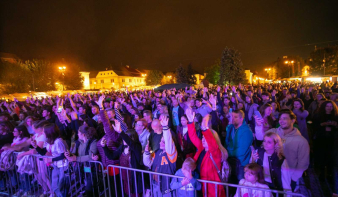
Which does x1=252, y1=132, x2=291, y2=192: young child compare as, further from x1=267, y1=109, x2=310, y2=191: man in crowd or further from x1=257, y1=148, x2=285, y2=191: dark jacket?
x1=267, y1=109, x2=310, y2=191: man in crowd

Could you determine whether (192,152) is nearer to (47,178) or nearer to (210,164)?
(210,164)

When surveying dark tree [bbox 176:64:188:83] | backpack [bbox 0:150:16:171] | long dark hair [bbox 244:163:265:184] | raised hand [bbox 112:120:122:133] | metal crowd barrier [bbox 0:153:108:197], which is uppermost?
dark tree [bbox 176:64:188:83]

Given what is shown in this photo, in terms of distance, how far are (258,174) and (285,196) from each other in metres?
0.61

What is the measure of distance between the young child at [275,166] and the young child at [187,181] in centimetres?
107

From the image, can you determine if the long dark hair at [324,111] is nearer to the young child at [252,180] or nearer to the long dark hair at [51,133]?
the young child at [252,180]

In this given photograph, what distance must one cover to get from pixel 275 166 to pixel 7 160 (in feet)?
18.6

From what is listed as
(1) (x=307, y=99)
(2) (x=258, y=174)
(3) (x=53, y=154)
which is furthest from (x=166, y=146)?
(1) (x=307, y=99)

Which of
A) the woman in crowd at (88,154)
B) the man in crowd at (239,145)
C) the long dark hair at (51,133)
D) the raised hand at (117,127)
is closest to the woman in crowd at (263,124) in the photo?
the man in crowd at (239,145)

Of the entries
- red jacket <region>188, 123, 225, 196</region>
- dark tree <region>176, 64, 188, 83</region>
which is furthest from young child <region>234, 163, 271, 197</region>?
dark tree <region>176, 64, 188, 83</region>

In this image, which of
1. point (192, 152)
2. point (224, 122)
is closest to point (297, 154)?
point (192, 152)

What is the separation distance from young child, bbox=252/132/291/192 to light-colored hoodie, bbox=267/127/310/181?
222mm

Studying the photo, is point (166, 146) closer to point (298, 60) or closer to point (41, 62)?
point (41, 62)

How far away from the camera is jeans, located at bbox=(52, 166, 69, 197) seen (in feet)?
12.6

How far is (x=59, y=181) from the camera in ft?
12.6
